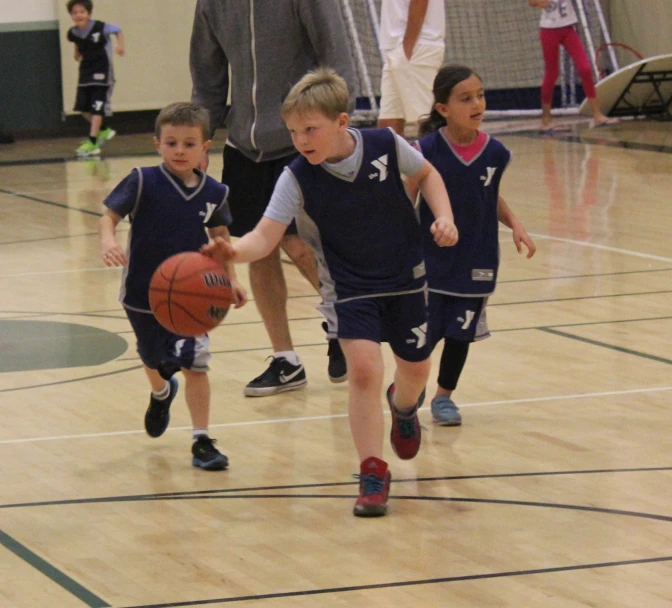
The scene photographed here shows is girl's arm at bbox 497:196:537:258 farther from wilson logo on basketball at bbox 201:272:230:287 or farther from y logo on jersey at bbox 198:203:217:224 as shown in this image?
wilson logo on basketball at bbox 201:272:230:287

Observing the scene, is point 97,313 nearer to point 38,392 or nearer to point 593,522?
point 38,392

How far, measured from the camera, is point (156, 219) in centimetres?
455

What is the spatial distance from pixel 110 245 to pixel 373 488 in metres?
1.09

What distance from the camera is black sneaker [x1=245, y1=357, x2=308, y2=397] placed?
Result: 543 centimetres

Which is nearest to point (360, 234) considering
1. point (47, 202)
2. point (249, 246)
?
point (249, 246)

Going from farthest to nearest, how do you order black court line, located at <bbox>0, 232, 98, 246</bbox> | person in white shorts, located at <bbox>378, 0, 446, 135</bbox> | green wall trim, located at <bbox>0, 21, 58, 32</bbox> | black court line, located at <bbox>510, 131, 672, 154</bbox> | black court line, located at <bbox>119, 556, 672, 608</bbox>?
green wall trim, located at <bbox>0, 21, 58, 32</bbox> < black court line, located at <bbox>510, 131, 672, 154</bbox> < person in white shorts, located at <bbox>378, 0, 446, 135</bbox> < black court line, located at <bbox>0, 232, 98, 246</bbox> < black court line, located at <bbox>119, 556, 672, 608</bbox>

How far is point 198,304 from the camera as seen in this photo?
4094mm

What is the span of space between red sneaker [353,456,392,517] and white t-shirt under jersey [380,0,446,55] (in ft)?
21.4

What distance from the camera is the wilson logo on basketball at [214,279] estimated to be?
4089mm

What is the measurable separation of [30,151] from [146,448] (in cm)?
1057

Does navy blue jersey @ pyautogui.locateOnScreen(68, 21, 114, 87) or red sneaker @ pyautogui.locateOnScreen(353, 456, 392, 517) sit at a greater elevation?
navy blue jersey @ pyautogui.locateOnScreen(68, 21, 114, 87)

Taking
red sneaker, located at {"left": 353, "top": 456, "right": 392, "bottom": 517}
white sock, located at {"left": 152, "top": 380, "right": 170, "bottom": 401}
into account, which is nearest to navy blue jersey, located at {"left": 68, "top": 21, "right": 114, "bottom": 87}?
white sock, located at {"left": 152, "top": 380, "right": 170, "bottom": 401}

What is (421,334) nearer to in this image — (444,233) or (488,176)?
(444,233)

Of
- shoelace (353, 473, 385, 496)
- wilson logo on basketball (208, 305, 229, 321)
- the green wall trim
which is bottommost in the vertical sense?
shoelace (353, 473, 385, 496)
